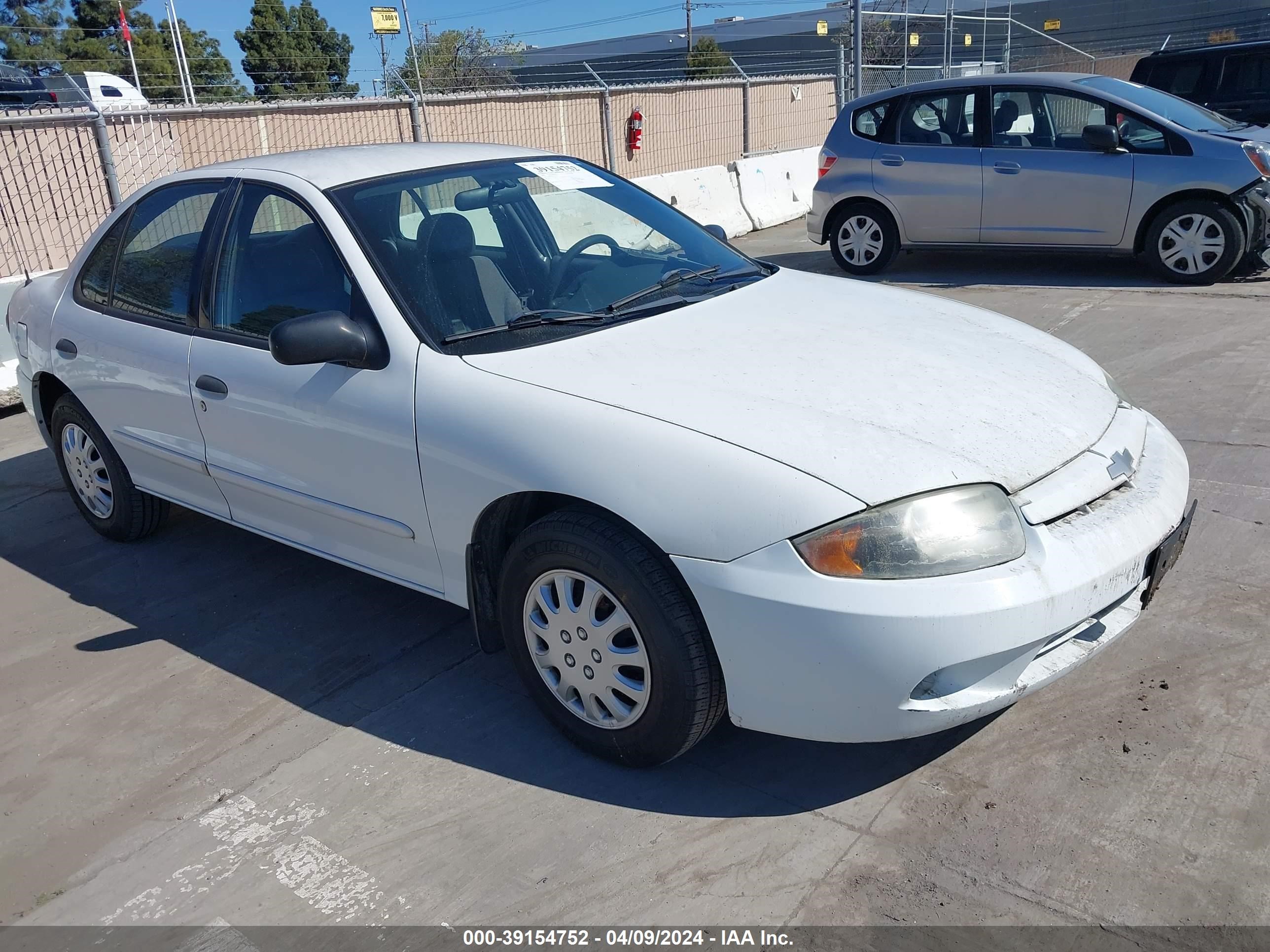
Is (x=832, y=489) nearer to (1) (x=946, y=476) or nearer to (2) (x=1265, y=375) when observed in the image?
(1) (x=946, y=476)

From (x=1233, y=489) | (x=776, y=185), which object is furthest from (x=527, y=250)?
(x=776, y=185)

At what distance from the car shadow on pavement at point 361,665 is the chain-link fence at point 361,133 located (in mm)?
2523

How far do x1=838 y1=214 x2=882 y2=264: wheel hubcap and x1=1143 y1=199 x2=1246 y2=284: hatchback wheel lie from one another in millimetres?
2270

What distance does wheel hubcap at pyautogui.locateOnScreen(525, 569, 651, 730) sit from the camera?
9.37ft

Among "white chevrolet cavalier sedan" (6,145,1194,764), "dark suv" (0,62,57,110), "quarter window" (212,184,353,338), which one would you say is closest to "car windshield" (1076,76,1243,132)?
"white chevrolet cavalier sedan" (6,145,1194,764)

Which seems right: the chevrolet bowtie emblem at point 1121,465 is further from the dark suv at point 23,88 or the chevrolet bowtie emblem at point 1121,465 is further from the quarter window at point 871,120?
the dark suv at point 23,88

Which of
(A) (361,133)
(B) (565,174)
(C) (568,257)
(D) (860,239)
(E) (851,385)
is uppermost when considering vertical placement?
(B) (565,174)

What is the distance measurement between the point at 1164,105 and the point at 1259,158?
3.04 ft

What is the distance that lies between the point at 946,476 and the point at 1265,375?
4396mm

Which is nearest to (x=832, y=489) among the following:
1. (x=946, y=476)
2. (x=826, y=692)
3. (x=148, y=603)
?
(x=946, y=476)

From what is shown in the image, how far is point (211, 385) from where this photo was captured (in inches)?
151

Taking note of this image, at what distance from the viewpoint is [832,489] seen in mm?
2527

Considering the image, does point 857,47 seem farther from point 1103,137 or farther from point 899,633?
point 899,633

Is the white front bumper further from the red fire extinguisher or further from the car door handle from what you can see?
the red fire extinguisher
